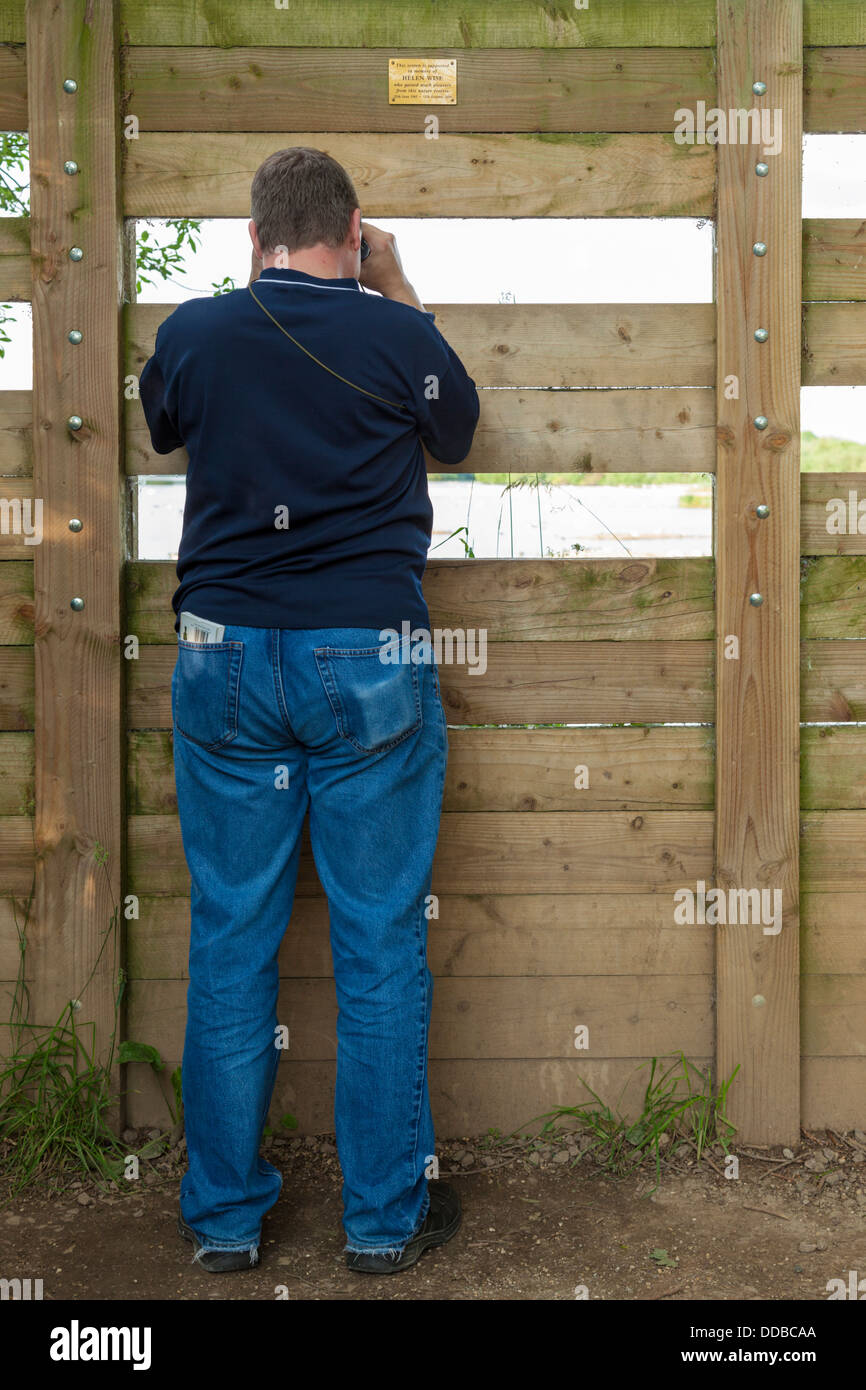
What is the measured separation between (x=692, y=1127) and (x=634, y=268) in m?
2.05

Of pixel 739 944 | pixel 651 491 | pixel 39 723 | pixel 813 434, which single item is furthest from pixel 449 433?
pixel 739 944

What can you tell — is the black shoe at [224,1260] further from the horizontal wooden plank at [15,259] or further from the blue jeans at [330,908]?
the horizontal wooden plank at [15,259]

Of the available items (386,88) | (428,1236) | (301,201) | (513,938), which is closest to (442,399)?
(301,201)

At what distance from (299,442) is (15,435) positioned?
0.94 m

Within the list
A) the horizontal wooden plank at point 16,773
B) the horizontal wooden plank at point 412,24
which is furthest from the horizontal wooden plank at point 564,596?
the horizontal wooden plank at point 412,24

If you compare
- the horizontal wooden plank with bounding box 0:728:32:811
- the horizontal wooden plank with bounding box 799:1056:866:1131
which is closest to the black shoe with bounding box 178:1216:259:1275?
the horizontal wooden plank with bounding box 0:728:32:811

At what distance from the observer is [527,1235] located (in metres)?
2.53

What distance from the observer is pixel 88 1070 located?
9.25 ft

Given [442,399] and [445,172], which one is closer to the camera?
[442,399]

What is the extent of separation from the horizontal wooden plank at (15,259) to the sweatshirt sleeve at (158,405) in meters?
0.55

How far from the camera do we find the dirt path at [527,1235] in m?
2.34

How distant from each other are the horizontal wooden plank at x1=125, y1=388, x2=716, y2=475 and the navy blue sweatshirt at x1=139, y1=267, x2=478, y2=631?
1.61ft

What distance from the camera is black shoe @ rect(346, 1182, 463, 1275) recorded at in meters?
2.36

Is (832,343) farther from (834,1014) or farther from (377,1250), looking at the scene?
(377,1250)
